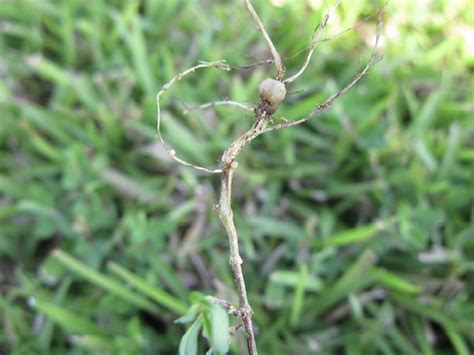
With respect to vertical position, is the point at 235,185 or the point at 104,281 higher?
the point at 235,185

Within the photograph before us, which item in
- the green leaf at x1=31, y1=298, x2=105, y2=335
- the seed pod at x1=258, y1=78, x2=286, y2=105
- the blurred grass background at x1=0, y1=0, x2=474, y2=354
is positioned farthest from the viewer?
the blurred grass background at x1=0, y1=0, x2=474, y2=354

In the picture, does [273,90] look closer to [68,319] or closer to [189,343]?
[189,343]

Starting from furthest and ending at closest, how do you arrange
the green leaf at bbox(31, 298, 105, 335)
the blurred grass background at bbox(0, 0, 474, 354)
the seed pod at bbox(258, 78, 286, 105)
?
the blurred grass background at bbox(0, 0, 474, 354), the green leaf at bbox(31, 298, 105, 335), the seed pod at bbox(258, 78, 286, 105)

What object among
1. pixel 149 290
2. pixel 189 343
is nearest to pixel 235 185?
pixel 149 290

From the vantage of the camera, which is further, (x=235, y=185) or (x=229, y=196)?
(x=235, y=185)

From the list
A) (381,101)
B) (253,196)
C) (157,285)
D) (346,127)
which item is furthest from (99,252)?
(381,101)

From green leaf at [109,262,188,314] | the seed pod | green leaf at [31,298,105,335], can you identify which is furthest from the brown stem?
green leaf at [31,298,105,335]

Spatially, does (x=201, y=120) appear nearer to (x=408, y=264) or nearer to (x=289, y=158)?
(x=289, y=158)

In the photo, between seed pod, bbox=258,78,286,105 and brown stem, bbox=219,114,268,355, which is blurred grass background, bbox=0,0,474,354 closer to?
brown stem, bbox=219,114,268,355

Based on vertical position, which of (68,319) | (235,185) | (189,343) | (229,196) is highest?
(235,185)
